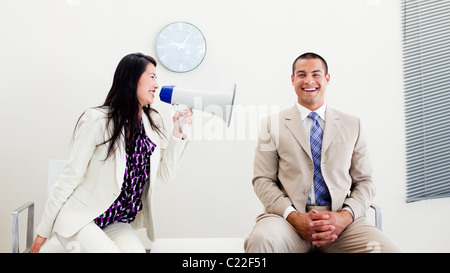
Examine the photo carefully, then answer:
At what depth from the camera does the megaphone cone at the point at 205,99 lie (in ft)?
6.32

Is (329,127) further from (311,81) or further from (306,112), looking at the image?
(311,81)

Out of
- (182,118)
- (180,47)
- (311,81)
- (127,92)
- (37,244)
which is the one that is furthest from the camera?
(180,47)

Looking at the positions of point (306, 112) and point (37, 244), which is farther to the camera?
point (306, 112)

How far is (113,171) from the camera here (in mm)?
1832

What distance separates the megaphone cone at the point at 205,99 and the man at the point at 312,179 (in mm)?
363

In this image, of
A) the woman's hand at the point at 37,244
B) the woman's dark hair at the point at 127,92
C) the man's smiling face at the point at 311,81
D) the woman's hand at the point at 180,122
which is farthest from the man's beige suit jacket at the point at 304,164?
the woman's hand at the point at 37,244

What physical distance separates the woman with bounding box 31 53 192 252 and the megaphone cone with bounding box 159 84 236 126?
0.26ft

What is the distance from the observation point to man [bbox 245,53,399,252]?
1864 millimetres

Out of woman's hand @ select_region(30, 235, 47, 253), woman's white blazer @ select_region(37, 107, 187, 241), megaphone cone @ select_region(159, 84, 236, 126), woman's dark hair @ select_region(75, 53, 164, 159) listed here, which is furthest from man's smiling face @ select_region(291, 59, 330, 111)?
woman's hand @ select_region(30, 235, 47, 253)

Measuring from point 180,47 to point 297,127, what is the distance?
1.20 metres

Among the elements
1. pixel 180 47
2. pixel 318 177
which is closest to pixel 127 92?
pixel 180 47

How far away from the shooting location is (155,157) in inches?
78.2
